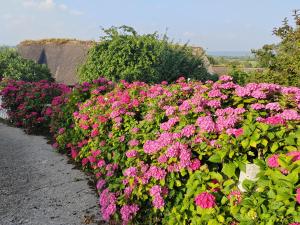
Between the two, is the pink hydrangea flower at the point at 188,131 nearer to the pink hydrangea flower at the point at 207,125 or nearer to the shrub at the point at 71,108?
the pink hydrangea flower at the point at 207,125

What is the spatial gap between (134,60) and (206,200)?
1069 centimetres

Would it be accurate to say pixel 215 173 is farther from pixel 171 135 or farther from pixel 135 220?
pixel 135 220

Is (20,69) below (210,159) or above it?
above

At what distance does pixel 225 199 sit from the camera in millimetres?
3424

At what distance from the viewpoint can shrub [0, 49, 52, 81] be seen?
22094 millimetres

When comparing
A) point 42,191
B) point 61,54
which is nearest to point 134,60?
point 42,191

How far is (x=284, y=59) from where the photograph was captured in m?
8.85

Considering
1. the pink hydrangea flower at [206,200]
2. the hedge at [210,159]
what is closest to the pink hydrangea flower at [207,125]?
the hedge at [210,159]

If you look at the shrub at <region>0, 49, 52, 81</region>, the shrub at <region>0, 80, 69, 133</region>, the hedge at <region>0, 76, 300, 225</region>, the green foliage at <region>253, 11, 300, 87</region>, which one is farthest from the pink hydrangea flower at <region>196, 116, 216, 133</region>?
the shrub at <region>0, 49, 52, 81</region>

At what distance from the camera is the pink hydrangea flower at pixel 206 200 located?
337 cm

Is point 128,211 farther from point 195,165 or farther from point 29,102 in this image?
point 29,102

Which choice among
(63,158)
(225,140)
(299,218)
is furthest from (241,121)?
(63,158)

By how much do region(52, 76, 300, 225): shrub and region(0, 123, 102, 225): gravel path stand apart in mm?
678

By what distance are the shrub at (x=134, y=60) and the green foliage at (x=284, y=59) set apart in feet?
15.3
